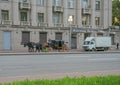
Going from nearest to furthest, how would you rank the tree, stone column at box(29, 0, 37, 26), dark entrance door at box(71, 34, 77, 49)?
1. stone column at box(29, 0, 37, 26)
2. dark entrance door at box(71, 34, 77, 49)
3. the tree

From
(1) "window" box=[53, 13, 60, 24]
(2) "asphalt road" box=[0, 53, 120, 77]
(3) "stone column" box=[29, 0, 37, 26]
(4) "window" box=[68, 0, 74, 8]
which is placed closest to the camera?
(2) "asphalt road" box=[0, 53, 120, 77]

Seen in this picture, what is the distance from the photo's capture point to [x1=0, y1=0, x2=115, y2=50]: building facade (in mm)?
52625

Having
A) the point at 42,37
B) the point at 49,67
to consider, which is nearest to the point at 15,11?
the point at 42,37

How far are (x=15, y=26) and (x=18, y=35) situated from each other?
164 centimetres

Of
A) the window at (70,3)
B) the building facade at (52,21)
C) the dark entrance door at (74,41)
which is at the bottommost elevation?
the dark entrance door at (74,41)

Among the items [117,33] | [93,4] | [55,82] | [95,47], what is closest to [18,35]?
[95,47]

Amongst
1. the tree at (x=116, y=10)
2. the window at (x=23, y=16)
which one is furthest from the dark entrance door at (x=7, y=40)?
the tree at (x=116, y=10)

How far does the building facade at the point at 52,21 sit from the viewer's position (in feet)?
173

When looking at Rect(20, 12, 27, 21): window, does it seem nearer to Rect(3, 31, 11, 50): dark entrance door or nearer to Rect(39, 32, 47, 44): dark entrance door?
Rect(3, 31, 11, 50): dark entrance door

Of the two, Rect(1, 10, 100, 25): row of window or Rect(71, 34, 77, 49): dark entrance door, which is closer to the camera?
Rect(1, 10, 100, 25): row of window

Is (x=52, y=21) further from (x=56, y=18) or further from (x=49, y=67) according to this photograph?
(x=49, y=67)

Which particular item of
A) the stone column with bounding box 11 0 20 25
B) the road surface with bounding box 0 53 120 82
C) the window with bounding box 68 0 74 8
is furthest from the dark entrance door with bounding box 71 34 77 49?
the road surface with bounding box 0 53 120 82

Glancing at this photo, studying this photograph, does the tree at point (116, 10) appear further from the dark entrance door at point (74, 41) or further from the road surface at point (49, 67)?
the road surface at point (49, 67)

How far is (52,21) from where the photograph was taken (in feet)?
190
